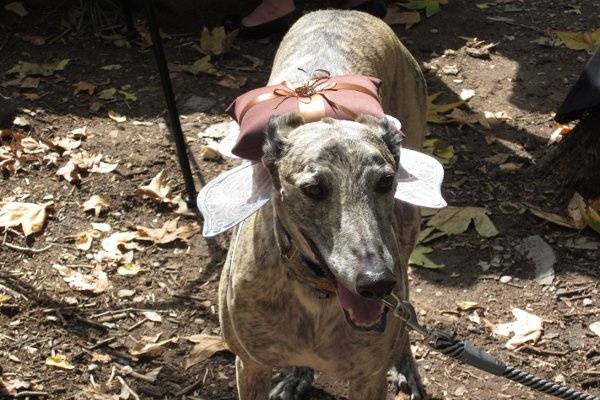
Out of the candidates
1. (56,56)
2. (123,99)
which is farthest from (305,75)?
(56,56)

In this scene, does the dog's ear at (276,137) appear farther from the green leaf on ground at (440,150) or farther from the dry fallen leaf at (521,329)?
the green leaf on ground at (440,150)

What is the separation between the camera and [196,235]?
5012 mm

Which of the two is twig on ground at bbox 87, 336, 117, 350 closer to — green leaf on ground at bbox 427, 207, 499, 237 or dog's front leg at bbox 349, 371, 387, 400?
dog's front leg at bbox 349, 371, 387, 400

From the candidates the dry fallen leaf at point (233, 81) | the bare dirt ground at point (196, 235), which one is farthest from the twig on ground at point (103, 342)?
the dry fallen leaf at point (233, 81)

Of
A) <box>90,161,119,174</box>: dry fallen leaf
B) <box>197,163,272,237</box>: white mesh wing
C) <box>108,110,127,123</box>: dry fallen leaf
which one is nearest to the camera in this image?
<box>197,163,272,237</box>: white mesh wing

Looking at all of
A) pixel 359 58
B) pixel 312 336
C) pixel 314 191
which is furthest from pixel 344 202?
pixel 359 58

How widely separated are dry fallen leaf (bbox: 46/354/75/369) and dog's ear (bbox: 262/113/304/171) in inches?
73.1

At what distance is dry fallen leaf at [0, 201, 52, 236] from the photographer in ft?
16.2

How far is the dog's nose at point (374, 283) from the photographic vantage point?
7.94 feet

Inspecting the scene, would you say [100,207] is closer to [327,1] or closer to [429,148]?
[429,148]

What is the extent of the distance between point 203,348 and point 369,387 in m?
1.19

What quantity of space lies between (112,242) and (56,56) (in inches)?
94.5

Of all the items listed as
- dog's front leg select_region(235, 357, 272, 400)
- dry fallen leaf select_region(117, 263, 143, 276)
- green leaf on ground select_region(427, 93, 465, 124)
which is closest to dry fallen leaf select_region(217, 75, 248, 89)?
green leaf on ground select_region(427, 93, 465, 124)

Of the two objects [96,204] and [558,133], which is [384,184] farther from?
[558,133]
